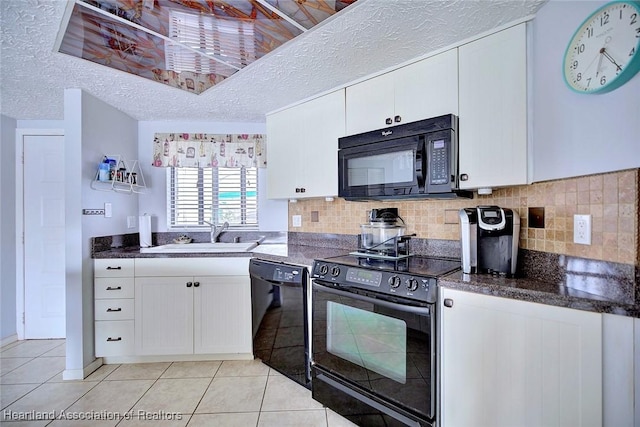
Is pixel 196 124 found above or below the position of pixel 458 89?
above

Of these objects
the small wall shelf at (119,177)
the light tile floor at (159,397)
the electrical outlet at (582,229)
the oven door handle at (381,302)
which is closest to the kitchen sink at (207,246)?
the small wall shelf at (119,177)

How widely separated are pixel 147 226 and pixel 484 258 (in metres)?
2.96

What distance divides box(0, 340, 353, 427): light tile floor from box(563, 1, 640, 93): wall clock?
6.80ft

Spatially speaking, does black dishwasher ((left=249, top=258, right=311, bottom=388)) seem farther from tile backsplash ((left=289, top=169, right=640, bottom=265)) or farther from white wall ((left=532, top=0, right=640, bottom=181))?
white wall ((left=532, top=0, right=640, bottom=181))

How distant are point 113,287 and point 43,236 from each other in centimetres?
137

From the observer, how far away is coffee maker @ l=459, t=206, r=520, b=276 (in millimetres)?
1385

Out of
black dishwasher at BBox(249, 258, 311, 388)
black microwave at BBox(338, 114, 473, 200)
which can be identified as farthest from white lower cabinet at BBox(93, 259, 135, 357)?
black microwave at BBox(338, 114, 473, 200)

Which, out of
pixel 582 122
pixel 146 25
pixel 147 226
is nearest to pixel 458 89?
pixel 582 122

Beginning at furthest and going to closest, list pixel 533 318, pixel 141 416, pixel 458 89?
1. pixel 141 416
2. pixel 458 89
3. pixel 533 318

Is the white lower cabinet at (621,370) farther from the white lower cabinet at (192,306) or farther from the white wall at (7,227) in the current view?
the white wall at (7,227)

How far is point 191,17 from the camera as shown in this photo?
1.42 m

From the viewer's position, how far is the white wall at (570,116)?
991 mm

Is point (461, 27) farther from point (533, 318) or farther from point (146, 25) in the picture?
point (146, 25)

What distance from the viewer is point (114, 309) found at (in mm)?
2260
